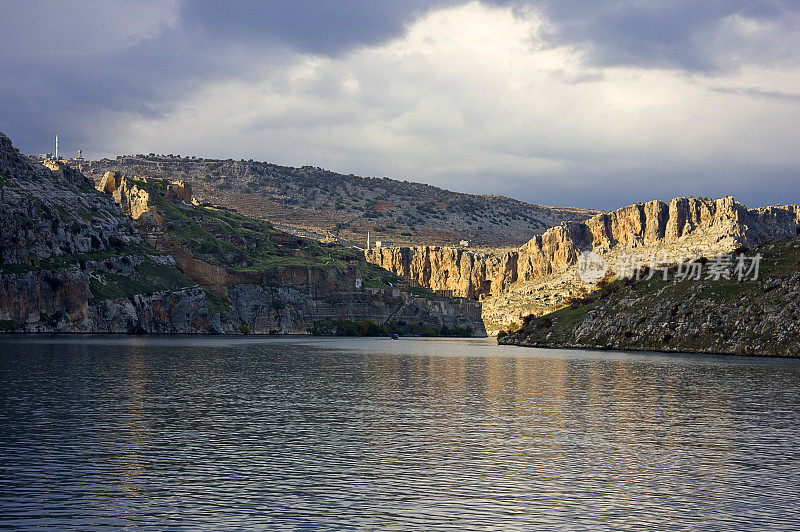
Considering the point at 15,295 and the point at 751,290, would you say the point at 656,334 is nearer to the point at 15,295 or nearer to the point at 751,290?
the point at 751,290

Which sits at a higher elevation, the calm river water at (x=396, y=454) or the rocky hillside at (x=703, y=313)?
the rocky hillside at (x=703, y=313)

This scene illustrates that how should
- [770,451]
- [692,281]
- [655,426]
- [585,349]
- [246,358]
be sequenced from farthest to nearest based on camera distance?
[585,349] < [692,281] < [246,358] < [655,426] < [770,451]

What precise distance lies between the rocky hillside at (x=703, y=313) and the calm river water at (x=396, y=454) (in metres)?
45.3

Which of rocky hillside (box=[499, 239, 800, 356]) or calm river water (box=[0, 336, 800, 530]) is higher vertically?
rocky hillside (box=[499, 239, 800, 356])

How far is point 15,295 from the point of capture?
192m

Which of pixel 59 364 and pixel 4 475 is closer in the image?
pixel 4 475

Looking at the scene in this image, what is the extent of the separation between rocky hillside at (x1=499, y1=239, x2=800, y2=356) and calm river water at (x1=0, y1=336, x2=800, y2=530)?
148 feet

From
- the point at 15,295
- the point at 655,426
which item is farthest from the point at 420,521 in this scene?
the point at 15,295

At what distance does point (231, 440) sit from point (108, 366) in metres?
57.2

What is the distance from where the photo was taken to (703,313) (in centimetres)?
13412

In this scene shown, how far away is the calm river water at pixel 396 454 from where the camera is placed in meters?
28.0

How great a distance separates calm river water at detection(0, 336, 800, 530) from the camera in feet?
91.9

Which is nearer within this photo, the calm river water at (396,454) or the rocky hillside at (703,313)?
the calm river water at (396,454)

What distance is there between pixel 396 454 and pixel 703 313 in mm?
109667
